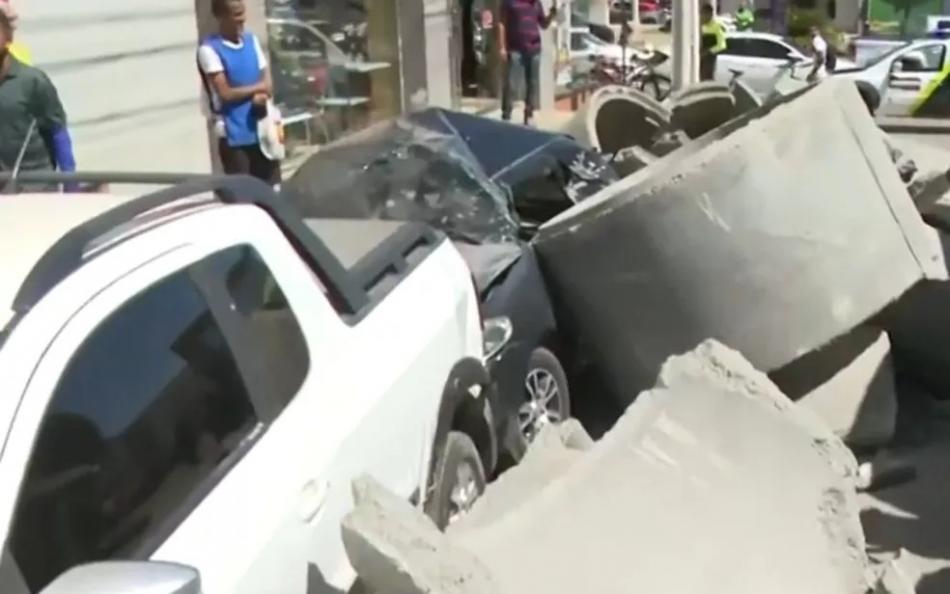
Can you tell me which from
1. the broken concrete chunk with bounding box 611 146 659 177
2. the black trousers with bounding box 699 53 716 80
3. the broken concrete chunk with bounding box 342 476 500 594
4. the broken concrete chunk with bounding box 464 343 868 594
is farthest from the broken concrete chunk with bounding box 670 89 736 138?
the black trousers with bounding box 699 53 716 80

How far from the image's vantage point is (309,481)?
141 inches

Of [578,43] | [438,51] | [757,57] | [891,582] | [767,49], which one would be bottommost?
[757,57]

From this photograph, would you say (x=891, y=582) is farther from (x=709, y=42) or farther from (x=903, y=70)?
(x=709, y=42)

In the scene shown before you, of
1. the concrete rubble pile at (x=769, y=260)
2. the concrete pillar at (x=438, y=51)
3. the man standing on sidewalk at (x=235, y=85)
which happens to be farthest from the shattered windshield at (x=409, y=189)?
the concrete pillar at (x=438, y=51)

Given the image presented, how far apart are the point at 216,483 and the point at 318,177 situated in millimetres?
3905

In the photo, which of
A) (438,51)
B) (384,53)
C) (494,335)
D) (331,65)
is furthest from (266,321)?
A: (438,51)

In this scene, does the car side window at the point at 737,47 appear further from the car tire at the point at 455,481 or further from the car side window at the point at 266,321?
the car side window at the point at 266,321

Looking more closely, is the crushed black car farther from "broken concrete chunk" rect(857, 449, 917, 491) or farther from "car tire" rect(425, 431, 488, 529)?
"broken concrete chunk" rect(857, 449, 917, 491)

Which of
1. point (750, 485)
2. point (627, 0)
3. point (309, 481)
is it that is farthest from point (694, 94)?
point (627, 0)

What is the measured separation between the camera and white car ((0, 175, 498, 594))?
2.78 metres

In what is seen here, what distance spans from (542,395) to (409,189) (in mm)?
1148

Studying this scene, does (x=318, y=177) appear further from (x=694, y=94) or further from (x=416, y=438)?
(x=694, y=94)

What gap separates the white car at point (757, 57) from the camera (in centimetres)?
2642

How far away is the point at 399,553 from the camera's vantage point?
3.61 meters
